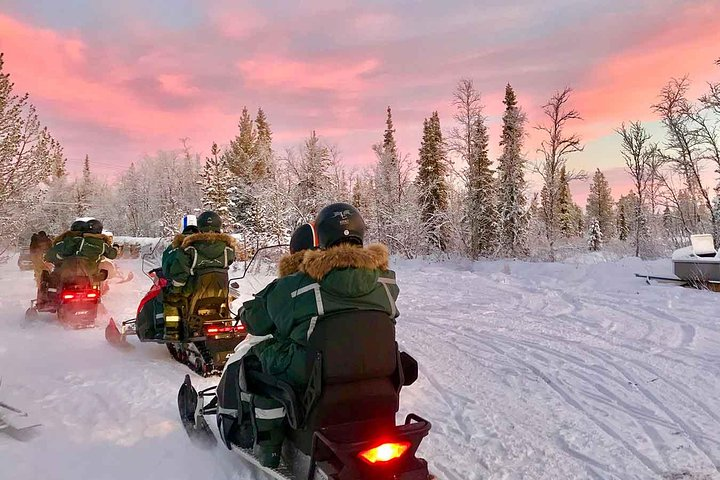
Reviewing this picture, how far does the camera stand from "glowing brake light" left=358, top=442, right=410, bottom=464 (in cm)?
253

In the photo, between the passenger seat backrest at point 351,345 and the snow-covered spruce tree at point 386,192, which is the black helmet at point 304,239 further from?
the snow-covered spruce tree at point 386,192

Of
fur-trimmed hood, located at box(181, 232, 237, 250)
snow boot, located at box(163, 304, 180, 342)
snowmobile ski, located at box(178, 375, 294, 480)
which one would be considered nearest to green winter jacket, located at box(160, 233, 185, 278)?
fur-trimmed hood, located at box(181, 232, 237, 250)

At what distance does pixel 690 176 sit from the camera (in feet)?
77.1

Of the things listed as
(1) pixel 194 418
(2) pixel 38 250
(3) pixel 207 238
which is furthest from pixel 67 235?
(1) pixel 194 418

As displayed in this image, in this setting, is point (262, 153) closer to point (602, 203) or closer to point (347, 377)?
point (347, 377)

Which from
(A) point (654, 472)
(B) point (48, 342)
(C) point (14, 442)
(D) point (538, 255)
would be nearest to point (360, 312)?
(A) point (654, 472)

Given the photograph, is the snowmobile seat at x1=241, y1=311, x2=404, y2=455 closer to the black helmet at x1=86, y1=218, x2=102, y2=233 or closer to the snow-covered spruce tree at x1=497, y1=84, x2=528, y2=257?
the black helmet at x1=86, y1=218, x2=102, y2=233

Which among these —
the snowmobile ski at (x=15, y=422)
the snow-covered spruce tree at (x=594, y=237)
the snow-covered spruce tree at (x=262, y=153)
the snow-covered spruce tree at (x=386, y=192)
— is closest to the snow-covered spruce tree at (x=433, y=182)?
the snow-covered spruce tree at (x=386, y=192)

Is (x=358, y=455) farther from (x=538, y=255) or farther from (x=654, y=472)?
(x=538, y=255)

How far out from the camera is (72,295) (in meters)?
8.72

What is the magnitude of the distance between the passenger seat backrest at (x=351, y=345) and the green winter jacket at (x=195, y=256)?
151 inches

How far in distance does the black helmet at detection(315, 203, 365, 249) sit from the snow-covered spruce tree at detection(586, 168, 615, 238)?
72.2m

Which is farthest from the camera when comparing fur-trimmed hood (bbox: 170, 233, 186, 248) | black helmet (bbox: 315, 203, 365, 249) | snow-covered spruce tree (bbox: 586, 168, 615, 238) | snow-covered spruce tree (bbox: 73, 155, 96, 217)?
snow-covered spruce tree (bbox: 586, 168, 615, 238)

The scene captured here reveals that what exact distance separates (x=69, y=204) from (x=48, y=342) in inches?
2282
